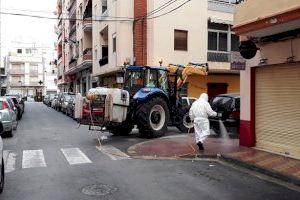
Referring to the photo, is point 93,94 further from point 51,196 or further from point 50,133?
point 51,196

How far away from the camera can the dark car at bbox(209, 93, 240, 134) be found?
591 inches

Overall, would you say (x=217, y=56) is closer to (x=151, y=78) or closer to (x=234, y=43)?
(x=234, y=43)

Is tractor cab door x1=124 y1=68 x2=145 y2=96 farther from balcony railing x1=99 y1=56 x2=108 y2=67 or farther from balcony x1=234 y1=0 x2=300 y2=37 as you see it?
balcony railing x1=99 y1=56 x2=108 y2=67

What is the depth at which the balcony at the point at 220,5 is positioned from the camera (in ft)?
89.4

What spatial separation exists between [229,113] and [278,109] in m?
3.95

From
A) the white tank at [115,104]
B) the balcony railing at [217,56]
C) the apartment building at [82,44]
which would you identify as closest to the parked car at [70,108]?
the apartment building at [82,44]

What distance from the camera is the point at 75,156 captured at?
38.2ft

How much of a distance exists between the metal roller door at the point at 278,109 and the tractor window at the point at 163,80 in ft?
17.3

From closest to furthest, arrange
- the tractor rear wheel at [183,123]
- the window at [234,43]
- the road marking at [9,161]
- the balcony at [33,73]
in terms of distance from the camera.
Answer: the road marking at [9,161], the tractor rear wheel at [183,123], the window at [234,43], the balcony at [33,73]

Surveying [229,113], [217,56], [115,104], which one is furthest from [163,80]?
[217,56]

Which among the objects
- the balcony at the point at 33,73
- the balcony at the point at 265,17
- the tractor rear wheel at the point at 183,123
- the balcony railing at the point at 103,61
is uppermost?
the balcony at the point at 33,73

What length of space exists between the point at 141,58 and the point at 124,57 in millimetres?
1200

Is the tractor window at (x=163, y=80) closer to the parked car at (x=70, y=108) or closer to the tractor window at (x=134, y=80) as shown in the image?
the tractor window at (x=134, y=80)

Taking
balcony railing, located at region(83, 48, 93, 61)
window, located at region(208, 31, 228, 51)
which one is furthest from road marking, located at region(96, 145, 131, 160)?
balcony railing, located at region(83, 48, 93, 61)
